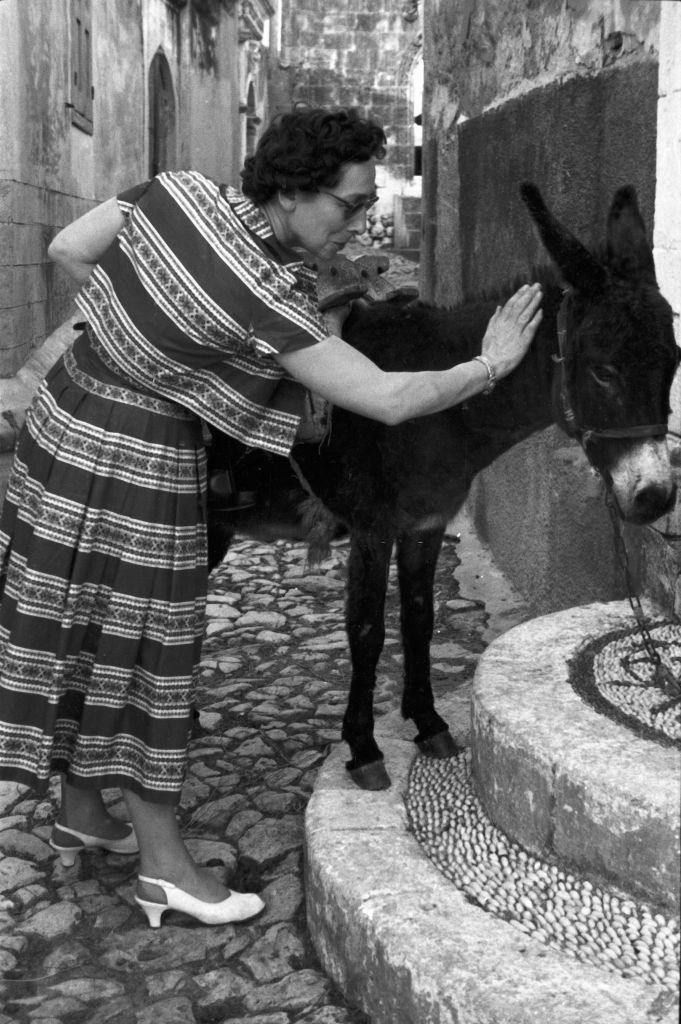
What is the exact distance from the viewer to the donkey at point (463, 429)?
103 inches

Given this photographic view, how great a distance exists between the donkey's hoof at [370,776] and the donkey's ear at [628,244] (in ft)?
4.83

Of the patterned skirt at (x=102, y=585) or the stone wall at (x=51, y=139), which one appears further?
the stone wall at (x=51, y=139)

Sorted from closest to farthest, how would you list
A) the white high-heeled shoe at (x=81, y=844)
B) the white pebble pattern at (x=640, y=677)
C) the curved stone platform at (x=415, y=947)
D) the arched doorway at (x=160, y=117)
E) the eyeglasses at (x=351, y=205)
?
the curved stone platform at (x=415, y=947) < the eyeglasses at (x=351, y=205) < the white pebble pattern at (x=640, y=677) < the white high-heeled shoe at (x=81, y=844) < the arched doorway at (x=160, y=117)

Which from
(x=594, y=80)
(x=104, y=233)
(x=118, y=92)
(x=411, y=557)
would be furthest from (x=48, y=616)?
(x=118, y=92)

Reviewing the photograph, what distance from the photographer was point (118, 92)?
12844 mm

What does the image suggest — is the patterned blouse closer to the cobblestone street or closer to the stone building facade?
the cobblestone street

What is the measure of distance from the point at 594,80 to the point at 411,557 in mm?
2052

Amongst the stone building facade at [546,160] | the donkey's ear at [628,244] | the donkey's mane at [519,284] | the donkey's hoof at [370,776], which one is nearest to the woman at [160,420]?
Result: the donkey's mane at [519,284]

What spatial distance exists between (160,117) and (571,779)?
1735 centimetres

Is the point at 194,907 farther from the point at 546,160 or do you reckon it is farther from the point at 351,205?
the point at 546,160

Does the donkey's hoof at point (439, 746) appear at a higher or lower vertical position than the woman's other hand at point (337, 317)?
lower

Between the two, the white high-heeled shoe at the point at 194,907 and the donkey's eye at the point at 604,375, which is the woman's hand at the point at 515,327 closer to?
the donkey's eye at the point at 604,375

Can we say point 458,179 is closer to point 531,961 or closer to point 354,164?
point 354,164

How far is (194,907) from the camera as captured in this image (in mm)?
2861
